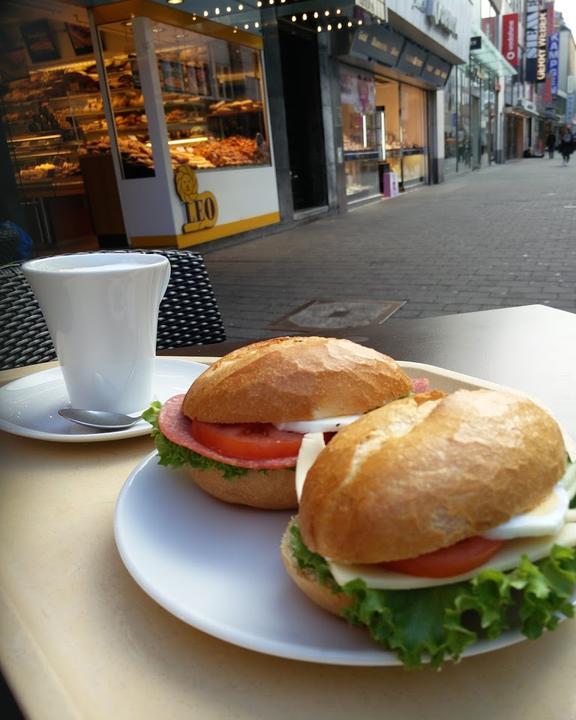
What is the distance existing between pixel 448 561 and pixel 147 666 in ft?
1.15

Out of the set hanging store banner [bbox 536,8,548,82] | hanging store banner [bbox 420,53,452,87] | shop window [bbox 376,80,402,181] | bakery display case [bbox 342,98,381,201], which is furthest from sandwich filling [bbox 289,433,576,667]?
hanging store banner [bbox 536,8,548,82]

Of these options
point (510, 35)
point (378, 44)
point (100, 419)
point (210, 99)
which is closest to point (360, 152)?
point (378, 44)

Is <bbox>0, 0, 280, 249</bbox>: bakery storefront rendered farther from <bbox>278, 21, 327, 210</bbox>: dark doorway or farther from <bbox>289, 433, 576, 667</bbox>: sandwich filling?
<bbox>289, 433, 576, 667</bbox>: sandwich filling

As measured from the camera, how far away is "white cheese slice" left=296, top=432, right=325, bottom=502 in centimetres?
82

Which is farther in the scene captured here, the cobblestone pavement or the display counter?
the display counter

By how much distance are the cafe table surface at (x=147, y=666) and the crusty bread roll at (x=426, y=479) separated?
13cm

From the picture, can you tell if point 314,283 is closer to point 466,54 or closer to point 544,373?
point 544,373

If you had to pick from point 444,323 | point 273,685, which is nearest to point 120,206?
point 444,323

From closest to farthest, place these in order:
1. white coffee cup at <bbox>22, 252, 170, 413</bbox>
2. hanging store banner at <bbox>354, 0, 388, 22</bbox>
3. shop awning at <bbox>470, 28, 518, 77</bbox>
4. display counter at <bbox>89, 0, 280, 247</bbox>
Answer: white coffee cup at <bbox>22, 252, 170, 413</bbox>, display counter at <bbox>89, 0, 280, 247</bbox>, hanging store banner at <bbox>354, 0, 388, 22</bbox>, shop awning at <bbox>470, 28, 518, 77</bbox>

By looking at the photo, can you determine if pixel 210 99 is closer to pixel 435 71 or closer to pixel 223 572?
pixel 223 572

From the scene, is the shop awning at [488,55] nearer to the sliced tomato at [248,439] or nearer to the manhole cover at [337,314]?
the manhole cover at [337,314]

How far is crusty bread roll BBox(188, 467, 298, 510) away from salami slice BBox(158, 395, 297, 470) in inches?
0.5

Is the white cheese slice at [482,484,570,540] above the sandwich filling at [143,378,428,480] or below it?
above

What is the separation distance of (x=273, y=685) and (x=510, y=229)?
10.8 m
